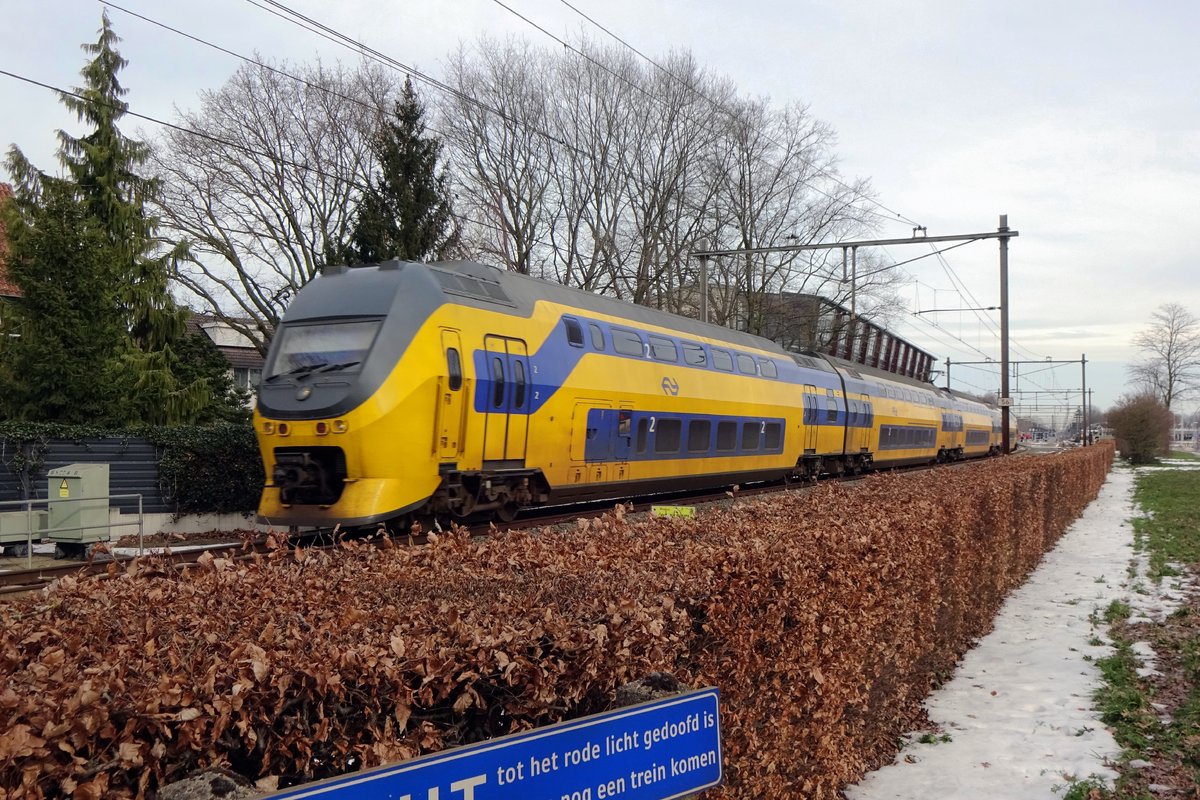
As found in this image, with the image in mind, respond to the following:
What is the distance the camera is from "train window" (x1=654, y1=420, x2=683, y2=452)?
642 inches

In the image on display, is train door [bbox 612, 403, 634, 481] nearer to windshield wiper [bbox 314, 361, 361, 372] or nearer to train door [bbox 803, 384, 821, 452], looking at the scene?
windshield wiper [bbox 314, 361, 361, 372]

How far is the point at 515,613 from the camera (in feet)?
11.4

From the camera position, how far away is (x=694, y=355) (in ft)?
58.9

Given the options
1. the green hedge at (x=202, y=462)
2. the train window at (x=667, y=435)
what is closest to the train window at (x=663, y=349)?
the train window at (x=667, y=435)

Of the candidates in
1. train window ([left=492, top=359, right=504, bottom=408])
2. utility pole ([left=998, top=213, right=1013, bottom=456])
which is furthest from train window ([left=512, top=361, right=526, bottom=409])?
utility pole ([left=998, top=213, right=1013, bottom=456])

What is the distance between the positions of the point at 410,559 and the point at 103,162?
84.0 ft

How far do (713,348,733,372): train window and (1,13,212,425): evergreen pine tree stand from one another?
1412cm

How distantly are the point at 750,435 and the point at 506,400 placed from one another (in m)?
8.59

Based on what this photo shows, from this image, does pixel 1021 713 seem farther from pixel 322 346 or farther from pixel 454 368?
pixel 322 346

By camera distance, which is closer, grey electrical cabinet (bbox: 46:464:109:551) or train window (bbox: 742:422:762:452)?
grey electrical cabinet (bbox: 46:464:109:551)

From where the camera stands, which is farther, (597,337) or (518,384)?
(597,337)

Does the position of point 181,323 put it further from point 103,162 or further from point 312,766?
point 312,766

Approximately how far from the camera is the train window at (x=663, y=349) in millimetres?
16438

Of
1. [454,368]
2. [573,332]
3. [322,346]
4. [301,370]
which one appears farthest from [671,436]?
[301,370]
